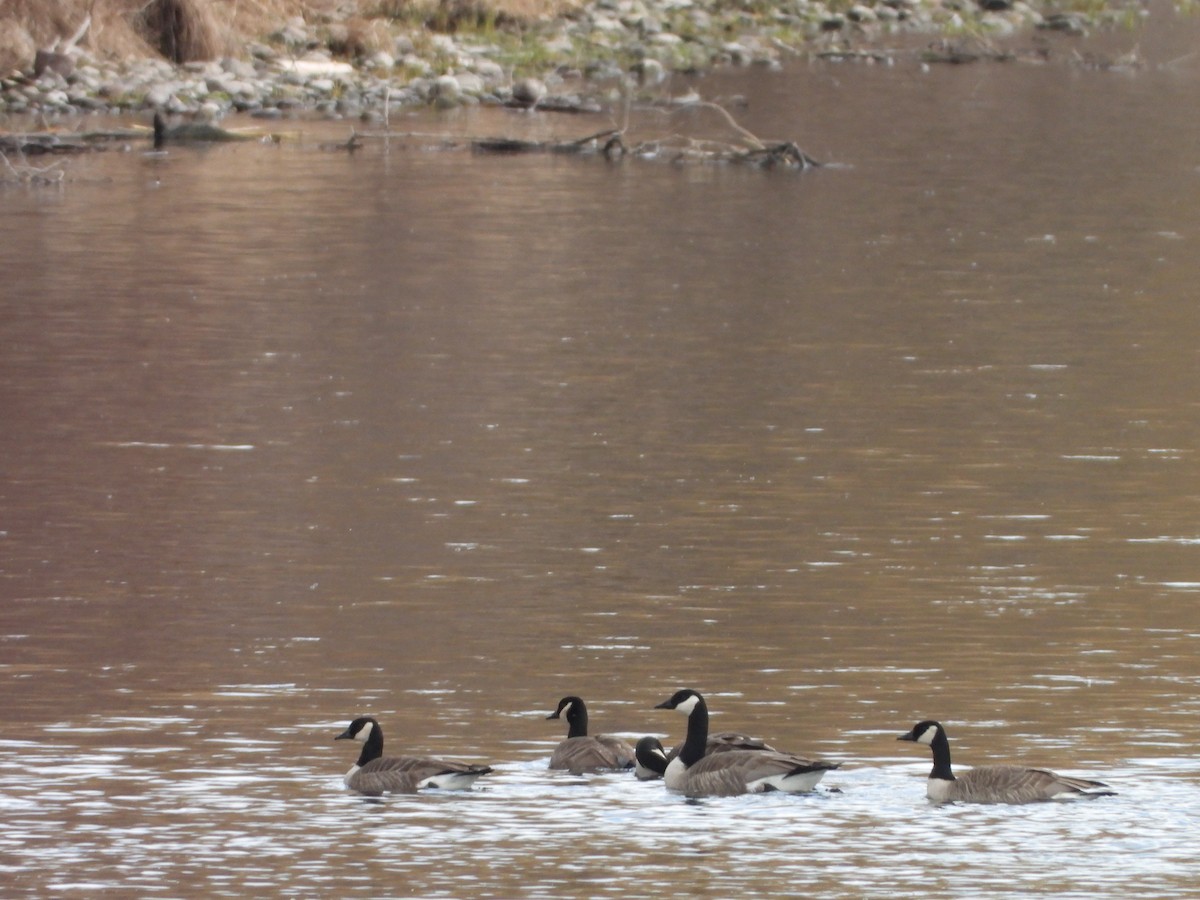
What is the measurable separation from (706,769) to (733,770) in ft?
0.43

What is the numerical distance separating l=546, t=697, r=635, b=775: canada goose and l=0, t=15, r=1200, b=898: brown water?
109 millimetres

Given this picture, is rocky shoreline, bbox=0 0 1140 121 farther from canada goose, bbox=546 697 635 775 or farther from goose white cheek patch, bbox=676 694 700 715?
goose white cheek patch, bbox=676 694 700 715

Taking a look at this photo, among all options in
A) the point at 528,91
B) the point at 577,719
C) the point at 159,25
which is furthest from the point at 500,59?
the point at 577,719

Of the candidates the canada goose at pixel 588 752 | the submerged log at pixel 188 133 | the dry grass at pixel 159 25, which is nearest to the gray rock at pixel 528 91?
the dry grass at pixel 159 25

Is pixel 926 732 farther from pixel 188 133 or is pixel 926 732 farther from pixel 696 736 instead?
pixel 188 133

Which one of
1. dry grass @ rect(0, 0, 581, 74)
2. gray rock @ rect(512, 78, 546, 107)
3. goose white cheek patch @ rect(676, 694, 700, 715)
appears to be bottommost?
goose white cheek patch @ rect(676, 694, 700, 715)

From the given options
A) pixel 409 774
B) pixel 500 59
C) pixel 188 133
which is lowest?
pixel 409 774

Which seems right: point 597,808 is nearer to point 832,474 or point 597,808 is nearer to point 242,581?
point 242,581

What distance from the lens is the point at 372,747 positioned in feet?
38.3

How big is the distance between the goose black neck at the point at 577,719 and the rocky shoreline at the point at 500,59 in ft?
108

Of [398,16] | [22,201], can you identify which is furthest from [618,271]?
[398,16]

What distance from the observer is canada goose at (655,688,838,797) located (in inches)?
448

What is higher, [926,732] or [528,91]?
[528,91]

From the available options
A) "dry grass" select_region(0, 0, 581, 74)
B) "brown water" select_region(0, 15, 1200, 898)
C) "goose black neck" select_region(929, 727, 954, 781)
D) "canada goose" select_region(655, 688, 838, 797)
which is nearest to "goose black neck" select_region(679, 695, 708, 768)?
"canada goose" select_region(655, 688, 838, 797)
